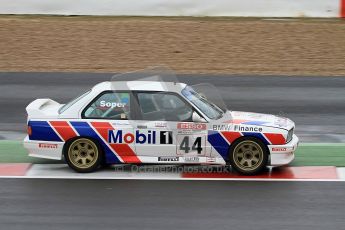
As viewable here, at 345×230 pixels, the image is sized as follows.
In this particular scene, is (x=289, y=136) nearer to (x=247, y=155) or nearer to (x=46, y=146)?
(x=247, y=155)

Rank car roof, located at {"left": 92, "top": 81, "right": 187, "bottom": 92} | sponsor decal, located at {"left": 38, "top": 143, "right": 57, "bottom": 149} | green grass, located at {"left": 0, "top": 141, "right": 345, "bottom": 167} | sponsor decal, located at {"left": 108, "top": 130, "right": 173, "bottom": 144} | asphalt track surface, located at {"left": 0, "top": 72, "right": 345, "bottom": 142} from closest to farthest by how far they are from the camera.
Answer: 1. sponsor decal, located at {"left": 108, "top": 130, "right": 173, "bottom": 144}
2. sponsor decal, located at {"left": 38, "top": 143, "right": 57, "bottom": 149}
3. car roof, located at {"left": 92, "top": 81, "right": 187, "bottom": 92}
4. green grass, located at {"left": 0, "top": 141, "right": 345, "bottom": 167}
5. asphalt track surface, located at {"left": 0, "top": 72, "right": 345, "bottom": 142}

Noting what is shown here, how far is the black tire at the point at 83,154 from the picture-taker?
1191cm

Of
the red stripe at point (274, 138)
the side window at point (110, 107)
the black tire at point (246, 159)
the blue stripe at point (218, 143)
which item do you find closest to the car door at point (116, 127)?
the side window at point (110, 107)

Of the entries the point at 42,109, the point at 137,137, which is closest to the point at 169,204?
the point at 137,137

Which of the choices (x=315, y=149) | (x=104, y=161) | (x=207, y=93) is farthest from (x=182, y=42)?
(x=104, y=161)

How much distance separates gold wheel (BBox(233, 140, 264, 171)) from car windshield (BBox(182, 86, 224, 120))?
0.60 metres

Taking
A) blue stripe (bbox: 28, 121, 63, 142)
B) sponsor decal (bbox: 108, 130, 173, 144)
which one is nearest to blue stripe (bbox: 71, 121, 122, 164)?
sponsor decal (bbox: 108, 130, 173, 144)

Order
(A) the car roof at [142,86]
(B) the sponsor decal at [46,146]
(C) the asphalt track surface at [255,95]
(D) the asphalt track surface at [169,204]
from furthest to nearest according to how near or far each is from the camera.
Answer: (C) the asphalt track surface at [255,95] < (A) the car roof at [142,86] < (B) the sponsor decal at [46,146] < (D) the asphalt track surface at [169,204]

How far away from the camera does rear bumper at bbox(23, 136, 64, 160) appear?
1198cm

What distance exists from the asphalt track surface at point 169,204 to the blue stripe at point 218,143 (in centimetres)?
52

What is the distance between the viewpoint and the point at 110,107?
12.1 metres

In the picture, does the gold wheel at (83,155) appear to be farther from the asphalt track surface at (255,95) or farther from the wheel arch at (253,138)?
the asphalt track surface at (255,95)

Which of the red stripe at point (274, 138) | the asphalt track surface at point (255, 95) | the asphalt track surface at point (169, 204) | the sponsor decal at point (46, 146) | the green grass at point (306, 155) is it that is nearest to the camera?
the asphalt track surface at point (169, 204)

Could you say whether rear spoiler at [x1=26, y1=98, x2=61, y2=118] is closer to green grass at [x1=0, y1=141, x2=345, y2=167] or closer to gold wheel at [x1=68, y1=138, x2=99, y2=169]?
gold wheel at [x1=68, y1=138, x2=99, y2=169]
